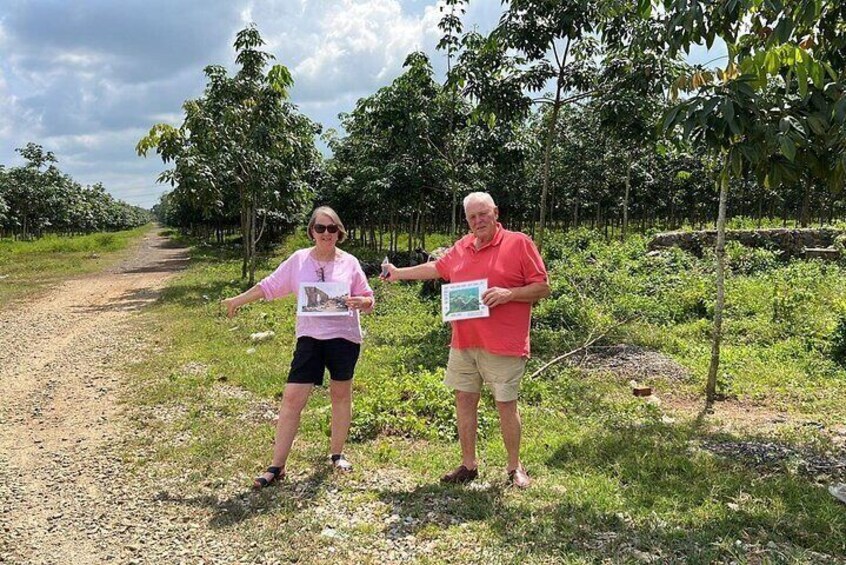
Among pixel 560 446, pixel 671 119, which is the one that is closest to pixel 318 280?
pixel 560 446

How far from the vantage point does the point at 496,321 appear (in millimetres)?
4090

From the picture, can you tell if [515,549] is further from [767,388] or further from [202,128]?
[202,128]

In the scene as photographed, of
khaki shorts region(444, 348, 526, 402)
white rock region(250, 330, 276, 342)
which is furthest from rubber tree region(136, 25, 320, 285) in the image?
khaki shorts region(444, 348, 526, 402)

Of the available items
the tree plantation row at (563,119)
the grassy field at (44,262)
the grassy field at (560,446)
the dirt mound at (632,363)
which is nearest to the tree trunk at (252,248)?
the tree plantation row at (563,119)

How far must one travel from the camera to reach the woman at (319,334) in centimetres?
444

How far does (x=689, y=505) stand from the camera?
403 centimetres

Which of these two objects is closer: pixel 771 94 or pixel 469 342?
pixel 771 94

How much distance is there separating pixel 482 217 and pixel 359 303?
112 cm

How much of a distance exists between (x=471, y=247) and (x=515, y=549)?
2029mm

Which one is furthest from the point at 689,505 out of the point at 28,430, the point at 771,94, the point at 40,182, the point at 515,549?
the point at 40,182

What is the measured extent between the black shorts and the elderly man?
2.62 ft

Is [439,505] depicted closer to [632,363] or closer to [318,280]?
[318,280]

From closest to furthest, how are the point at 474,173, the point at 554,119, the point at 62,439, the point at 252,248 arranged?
the point at 62,439
the point at 554,119
the point at 252,248
the point at 474,173

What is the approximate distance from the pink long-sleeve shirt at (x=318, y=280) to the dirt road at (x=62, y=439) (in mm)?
1788
